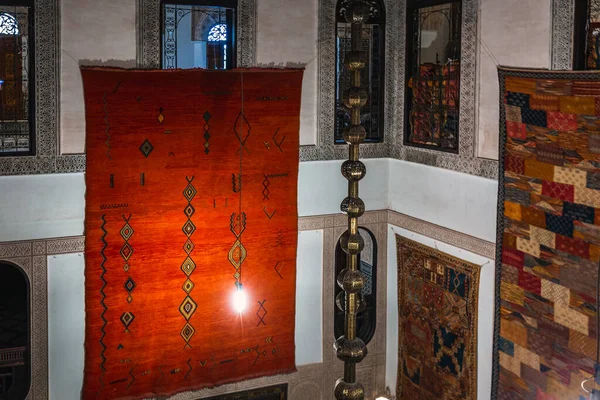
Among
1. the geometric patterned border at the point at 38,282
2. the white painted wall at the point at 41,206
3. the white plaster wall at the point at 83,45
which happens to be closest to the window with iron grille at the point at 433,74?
the white plaster wall at the point at 83,45

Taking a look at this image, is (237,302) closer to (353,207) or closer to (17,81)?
(17,81)

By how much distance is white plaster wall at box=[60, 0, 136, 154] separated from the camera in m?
4.94

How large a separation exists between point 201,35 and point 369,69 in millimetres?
1418

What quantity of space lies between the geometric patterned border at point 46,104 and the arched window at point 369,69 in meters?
2.14

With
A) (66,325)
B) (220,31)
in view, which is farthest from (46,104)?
(66,325)

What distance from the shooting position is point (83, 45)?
4.98 m

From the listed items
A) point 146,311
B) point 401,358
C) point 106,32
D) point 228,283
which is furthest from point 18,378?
point 401,358

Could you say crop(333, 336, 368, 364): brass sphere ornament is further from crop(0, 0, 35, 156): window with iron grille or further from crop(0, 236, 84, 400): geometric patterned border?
crop(0, 0, 35, 156): window with iron grille

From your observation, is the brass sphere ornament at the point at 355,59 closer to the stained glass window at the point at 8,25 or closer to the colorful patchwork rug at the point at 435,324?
the colorful patchwork rug at the point at 435,324

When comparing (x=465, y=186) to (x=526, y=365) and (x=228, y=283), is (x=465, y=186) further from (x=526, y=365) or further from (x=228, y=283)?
(x=228, y=283)

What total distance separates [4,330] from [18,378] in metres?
1.08

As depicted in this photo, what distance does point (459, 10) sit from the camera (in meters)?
5.15

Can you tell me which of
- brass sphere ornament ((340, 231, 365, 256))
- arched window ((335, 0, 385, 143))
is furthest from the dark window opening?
brass sphere ornament ((340, 231, 365, 256))

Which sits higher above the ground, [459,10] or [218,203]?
[459,10]
